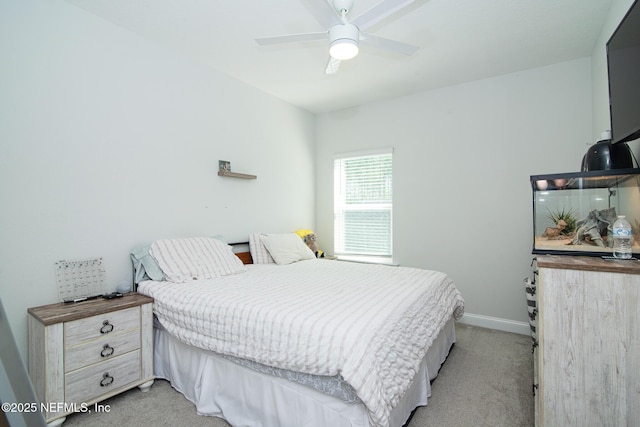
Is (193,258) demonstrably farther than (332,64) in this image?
Yes

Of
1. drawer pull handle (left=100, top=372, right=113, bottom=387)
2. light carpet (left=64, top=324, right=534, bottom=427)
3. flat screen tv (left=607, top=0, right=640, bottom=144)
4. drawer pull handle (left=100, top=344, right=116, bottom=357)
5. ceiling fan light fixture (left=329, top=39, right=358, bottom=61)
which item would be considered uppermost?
ceiling fan light fixture (left=329, top=39, right=358, bottom=61)

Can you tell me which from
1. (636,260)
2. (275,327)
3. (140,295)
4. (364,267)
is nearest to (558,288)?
(636,260)

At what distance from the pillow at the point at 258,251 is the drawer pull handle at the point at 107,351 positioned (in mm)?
1541

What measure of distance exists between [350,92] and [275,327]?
3.04 m

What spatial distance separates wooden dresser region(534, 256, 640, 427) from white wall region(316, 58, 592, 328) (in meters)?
1.92

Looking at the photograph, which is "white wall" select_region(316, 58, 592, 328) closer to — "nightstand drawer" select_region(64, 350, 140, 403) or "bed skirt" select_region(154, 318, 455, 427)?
"bed skirt" select_region(154, 318, 455, 427)

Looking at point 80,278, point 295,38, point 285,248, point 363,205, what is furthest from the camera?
point 363,205

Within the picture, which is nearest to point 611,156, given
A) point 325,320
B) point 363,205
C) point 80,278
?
point 325,320

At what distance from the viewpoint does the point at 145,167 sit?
2584mm

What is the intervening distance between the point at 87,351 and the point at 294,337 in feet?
4.44

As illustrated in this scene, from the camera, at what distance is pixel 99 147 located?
2.31m

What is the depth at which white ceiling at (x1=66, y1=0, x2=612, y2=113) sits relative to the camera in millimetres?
2170

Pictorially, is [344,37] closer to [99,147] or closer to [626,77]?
[626,77]

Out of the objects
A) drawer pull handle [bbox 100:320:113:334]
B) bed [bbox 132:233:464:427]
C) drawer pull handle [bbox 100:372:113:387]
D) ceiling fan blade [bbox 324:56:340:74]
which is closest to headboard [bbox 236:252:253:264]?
bed [bbox 132:233:464:427]
